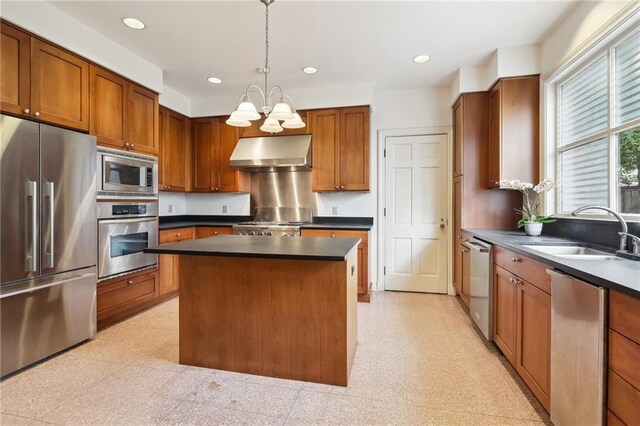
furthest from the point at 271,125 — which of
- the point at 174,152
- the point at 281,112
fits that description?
the point at 174,152

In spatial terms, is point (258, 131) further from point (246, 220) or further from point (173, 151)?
point (246, 220)

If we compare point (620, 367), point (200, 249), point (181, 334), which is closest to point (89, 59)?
point (200, 249)

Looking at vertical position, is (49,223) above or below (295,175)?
below

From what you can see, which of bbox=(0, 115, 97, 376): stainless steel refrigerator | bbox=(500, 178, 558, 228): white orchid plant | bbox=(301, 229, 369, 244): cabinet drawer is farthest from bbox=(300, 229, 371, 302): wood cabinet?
bbox=(0, 115, 97, 376): stainless steel refrigerator

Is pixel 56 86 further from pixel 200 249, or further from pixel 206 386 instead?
pixel 206 386

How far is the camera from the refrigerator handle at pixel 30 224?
84.3 inches

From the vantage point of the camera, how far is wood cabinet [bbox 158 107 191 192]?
3.96 meters

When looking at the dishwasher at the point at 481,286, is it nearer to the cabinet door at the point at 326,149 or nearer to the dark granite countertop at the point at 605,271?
the dark granite countertop at the point at 605,271

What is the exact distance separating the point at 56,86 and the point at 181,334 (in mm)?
2222

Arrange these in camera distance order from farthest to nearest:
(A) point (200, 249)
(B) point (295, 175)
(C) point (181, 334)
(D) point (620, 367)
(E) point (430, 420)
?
1. (B) point (295, 175)
2. (C) point (181, 334)
3. (A) point (200, 249)
4. (E) point (430, 420)
5. (D) point (620, 367)

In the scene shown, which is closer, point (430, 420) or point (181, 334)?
point (430, 420)

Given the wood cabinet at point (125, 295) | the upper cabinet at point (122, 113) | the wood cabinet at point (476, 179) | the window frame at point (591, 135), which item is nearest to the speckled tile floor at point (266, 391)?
the wood cabinet at point (125, 295)

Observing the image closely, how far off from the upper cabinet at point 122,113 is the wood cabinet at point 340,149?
1.91 m

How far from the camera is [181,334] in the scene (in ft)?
7.23
